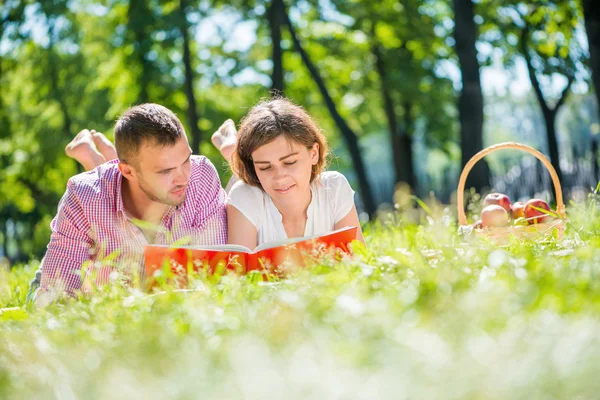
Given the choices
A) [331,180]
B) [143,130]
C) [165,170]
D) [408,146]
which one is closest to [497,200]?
[331,180]

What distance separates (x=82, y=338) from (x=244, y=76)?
15450 millimetres

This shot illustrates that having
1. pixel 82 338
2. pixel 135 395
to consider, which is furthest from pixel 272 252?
pixel 135 395

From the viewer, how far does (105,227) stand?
3.69 metres

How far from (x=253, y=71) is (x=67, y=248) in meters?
13.7

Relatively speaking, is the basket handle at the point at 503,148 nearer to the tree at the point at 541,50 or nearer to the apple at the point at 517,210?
the apple at the point at 517,210

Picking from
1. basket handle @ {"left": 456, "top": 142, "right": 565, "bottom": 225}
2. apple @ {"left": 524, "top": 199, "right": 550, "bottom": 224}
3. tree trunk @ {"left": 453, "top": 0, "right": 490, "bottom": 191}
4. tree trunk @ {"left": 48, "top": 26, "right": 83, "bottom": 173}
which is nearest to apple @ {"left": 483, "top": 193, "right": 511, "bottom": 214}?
apple @ {"left": 524, "top": 199, "right": 550, "bottom": 224}

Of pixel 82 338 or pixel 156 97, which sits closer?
pixel 82 338

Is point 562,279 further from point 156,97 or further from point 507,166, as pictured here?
point 507,166

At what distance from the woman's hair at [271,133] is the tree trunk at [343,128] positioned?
7.65 meters

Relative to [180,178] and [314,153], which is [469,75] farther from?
[180,178]

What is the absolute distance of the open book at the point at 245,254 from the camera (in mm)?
2807

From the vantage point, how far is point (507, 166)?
59.2 feet

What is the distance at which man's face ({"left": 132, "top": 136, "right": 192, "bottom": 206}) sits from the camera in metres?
3.52

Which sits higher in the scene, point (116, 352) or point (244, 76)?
point (244, 76)
